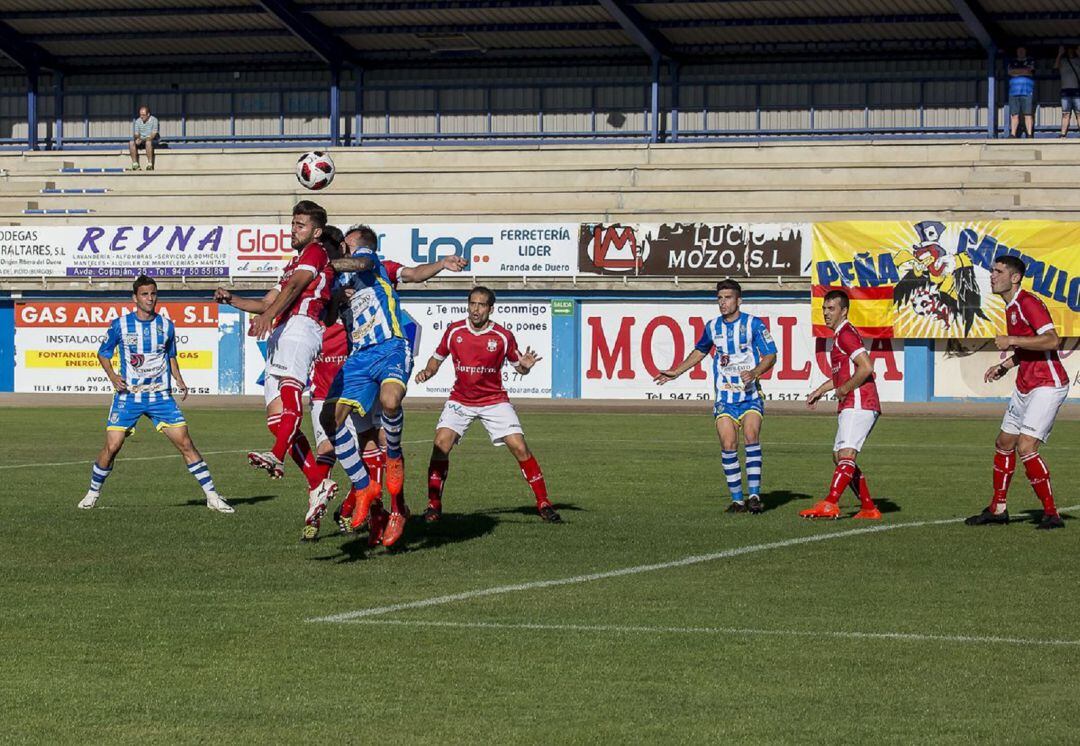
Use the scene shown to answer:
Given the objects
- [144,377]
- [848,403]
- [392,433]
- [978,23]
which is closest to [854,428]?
[848,403]

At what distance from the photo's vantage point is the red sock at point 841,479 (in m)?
15.2

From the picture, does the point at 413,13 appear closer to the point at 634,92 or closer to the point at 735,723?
the point at 634,92

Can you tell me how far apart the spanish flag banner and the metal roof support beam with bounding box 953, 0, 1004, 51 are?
299 inches

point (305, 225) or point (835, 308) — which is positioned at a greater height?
point (305, 225)

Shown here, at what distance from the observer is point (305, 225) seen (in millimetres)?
11938

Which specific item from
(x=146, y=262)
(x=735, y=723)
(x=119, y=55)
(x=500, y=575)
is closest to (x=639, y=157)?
(x=146, y=262)

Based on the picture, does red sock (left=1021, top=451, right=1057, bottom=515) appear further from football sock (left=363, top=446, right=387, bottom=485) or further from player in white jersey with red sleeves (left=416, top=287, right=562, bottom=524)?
football sock (left=363, top=446, right=387, bottom=485)

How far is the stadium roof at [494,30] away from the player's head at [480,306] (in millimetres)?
31739

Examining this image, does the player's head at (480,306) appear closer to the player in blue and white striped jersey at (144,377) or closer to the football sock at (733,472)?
the football sock at (733,472)

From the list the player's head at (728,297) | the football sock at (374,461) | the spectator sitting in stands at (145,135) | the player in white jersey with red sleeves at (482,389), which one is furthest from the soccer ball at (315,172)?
the spectator sitting in stands at (145,135)

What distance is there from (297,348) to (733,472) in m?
5.49

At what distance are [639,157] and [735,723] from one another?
3942cm

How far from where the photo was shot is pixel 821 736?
22.0ft

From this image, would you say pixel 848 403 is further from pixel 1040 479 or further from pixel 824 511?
pixel 1040 479
